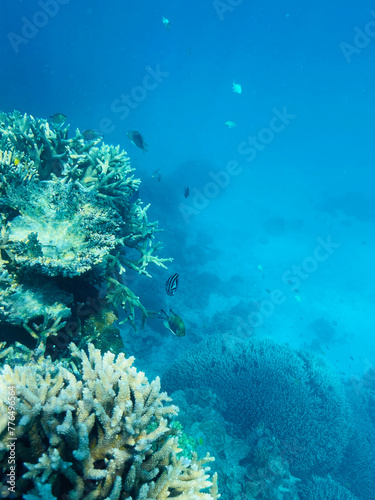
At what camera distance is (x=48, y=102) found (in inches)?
1774

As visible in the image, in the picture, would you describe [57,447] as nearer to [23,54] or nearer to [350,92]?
[23,54]

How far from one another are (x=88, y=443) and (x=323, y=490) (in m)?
6.93

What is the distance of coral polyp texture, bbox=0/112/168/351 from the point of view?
265cm

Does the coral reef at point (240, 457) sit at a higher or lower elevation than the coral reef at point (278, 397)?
lower

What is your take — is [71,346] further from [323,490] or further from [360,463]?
[360,463]

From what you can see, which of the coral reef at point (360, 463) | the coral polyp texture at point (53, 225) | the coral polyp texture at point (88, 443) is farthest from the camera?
the coral reef at point (360, 463)

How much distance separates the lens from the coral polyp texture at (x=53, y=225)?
2650 mm

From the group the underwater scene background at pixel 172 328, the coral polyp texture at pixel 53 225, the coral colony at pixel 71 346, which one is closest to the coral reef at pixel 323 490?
the underwater scene background at pixel 172 328

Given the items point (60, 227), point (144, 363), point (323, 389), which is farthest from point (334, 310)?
point (60, 227)

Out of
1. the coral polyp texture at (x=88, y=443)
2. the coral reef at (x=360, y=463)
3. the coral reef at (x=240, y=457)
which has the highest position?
the coral reef at (x=360, y=463)

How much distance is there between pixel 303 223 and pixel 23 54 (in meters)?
81.2

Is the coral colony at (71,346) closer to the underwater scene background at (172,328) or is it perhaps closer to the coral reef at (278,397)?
the underwater scene background at (172,328)

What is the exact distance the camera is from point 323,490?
19.2ft

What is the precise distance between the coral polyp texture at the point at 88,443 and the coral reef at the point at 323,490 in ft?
19.3
